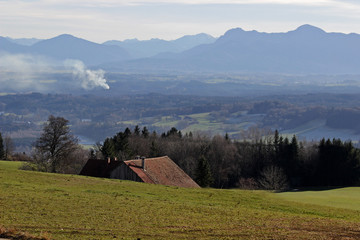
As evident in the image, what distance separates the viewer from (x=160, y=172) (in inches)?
2013

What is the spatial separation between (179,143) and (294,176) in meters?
18.8

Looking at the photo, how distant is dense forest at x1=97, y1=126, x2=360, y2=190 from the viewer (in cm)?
7431

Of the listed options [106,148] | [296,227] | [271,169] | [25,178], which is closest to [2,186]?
[25,178]

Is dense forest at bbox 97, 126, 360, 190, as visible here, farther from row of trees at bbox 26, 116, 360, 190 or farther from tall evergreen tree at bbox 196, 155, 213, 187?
tall evergreen tree at bbox 196, 155, 213, 187

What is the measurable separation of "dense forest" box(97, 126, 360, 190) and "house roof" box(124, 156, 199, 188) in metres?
16.3

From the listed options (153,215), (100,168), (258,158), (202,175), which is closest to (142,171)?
(100,168)

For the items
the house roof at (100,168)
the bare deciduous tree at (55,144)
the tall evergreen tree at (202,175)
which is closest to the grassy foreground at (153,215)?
the house roof at (100,168)

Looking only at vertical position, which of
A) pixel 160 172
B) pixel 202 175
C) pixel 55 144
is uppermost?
pixel 55 144

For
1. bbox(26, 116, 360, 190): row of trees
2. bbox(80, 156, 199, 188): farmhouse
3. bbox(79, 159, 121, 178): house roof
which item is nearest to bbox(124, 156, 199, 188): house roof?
bbox(80, 156, 199, 188): farmhouse

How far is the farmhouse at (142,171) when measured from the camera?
48.6 metres

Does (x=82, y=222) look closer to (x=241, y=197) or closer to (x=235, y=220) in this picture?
(x=235, y=220)

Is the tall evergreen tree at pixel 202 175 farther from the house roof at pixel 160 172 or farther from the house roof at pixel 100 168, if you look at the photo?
the house roof at pixel 100 168

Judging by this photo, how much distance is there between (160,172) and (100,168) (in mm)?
5785

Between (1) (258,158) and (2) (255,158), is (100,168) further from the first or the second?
(1) (258,158)
